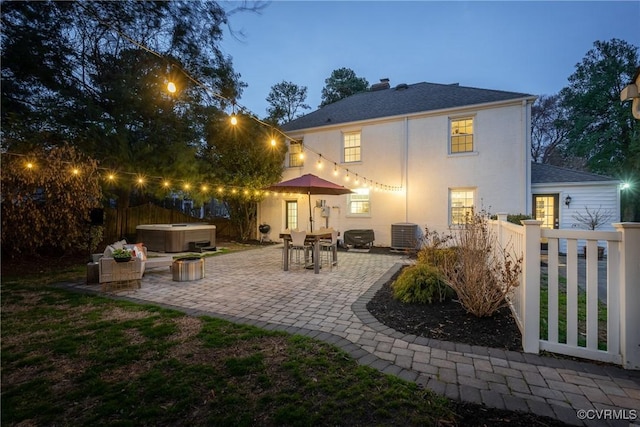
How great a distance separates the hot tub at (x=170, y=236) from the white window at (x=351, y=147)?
6.69m

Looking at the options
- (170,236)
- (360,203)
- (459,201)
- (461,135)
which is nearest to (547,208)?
(459,201)

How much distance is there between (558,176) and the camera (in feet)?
32.8

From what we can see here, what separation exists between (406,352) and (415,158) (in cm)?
928

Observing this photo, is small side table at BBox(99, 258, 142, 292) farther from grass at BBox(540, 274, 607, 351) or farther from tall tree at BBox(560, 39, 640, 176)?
tall tree at BBox(560, 39, 640, 176)

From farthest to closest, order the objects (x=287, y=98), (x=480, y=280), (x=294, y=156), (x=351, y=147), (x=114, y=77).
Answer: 1. (x=287, y=98)
2. (x=294, y=156)
3. (x=351, y=147)
4. (x=114, y=77)
5. (x=480, y=280)

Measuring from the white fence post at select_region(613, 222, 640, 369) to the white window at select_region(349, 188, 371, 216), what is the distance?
9.23 m

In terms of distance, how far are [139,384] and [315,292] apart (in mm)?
3054

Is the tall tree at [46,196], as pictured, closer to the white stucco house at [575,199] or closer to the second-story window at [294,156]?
the second-story window at [294,156]

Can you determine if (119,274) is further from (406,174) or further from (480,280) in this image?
(406,174)

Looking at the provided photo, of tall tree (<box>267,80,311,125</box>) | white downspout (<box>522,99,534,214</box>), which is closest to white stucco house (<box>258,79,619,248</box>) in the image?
white downspout (<box>522,99,534,214</box>)

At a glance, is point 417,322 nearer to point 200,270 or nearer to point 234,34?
point 200,270

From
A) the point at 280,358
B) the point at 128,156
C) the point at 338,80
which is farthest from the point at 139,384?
the point at 338,80

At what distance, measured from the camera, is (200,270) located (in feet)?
19.5

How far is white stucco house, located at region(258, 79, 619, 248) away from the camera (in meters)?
9.50
